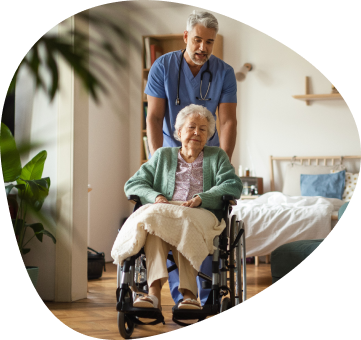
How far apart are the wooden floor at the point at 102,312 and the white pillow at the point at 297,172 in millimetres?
1434

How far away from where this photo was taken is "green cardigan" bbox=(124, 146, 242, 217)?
6.34ft

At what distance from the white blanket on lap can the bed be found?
5.92 feet

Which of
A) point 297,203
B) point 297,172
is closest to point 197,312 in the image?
point 297,203

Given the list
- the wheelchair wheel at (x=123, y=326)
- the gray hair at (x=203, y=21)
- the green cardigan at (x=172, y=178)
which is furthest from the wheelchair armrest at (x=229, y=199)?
the gray hair at (x=203, y=21)

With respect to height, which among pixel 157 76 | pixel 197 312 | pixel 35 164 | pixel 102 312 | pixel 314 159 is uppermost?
pixel 157 76

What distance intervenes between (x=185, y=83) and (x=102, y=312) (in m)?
1.24

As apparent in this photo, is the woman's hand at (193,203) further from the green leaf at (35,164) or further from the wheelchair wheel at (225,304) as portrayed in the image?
the green leaf at (35,164)

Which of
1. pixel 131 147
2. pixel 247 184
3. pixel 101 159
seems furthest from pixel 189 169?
pixel 131 147

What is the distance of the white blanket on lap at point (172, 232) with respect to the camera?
5.51 feet

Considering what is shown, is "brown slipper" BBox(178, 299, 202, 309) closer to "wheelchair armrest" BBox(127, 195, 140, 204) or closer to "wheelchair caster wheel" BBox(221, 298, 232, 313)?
"wheelchair caster wheel" BBox(221, 298, 232, 313)

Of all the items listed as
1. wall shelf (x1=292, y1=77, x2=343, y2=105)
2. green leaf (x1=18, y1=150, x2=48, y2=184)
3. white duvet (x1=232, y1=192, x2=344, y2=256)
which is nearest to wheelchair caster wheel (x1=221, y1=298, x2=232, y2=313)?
green leaf (x1=18, y1=150, x2=48, y2=184)

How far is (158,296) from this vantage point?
1.74 m

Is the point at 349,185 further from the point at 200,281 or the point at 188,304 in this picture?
the point at 188,304

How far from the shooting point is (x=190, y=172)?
2064mm
